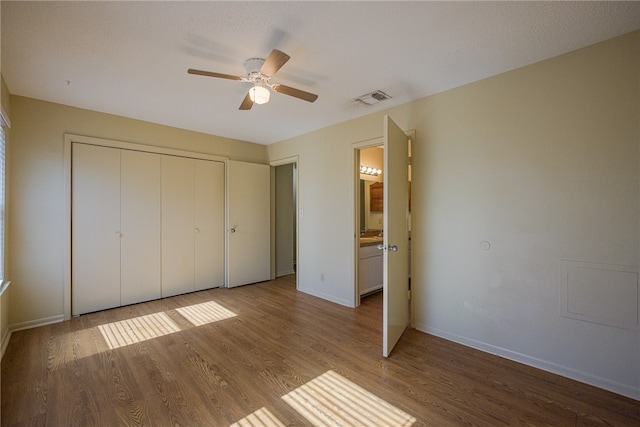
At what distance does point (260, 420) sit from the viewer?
1.64 metres

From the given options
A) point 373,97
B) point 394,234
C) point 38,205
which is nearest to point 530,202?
point 394,234

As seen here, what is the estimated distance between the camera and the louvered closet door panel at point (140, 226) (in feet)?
11.5

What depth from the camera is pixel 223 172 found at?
4.43 meters

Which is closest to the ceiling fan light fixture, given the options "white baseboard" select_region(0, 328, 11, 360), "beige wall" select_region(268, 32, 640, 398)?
"beige wall" select_region(268, 32, 640, 398)

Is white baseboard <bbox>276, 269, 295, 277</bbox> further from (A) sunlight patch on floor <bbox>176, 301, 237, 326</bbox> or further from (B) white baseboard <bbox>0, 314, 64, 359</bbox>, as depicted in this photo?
(B) white baseboard <bbox>0, 314, 64, 359</bbox>

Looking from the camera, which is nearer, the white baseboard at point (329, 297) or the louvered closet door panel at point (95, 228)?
the louvered closet door panel at point (95, 228)

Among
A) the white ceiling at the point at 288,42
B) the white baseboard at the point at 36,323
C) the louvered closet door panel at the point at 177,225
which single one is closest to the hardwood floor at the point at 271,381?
the white baseboard at the point at 36,323

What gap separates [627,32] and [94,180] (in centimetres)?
509

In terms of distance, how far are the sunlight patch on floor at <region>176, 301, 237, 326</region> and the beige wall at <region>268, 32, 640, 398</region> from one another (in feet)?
7.37

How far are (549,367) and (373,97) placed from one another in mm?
2835

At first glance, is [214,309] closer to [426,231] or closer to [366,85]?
[426,231]

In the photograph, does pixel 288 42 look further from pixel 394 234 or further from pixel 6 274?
pixel 6 274

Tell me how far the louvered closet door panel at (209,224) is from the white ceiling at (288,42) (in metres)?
1.49

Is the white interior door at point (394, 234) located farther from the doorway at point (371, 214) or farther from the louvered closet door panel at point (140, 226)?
the louvered closet door panel at point (140, 226)
